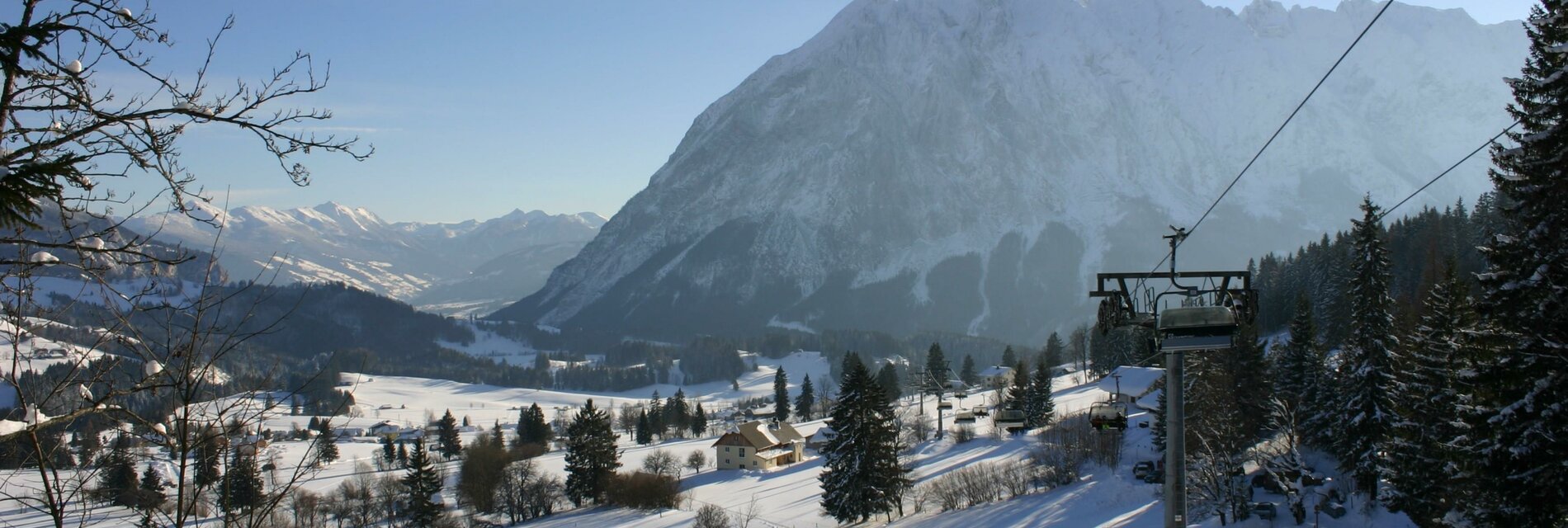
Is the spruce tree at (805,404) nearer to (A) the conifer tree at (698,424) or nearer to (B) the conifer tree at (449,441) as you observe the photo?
(A) the conifer tree at (698,424)

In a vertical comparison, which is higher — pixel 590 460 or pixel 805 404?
pixel 590 460

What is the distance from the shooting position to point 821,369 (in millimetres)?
170250

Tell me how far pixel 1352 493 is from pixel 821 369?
13658 centimetres

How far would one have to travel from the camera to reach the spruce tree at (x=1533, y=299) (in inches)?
519

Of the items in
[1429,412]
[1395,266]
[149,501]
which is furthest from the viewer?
[1395,266]

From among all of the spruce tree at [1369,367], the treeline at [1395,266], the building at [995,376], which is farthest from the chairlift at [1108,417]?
the building at [995,376]

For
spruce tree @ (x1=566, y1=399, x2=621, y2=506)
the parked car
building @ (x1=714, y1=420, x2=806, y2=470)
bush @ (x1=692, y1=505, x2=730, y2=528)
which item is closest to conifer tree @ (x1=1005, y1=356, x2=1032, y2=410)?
building @ (x1=714, y1=420, x2=806, y2=470)

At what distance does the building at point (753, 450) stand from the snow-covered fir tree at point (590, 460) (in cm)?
1132

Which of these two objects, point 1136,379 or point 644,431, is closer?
point 1136,379

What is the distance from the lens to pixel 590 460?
56.6 metres

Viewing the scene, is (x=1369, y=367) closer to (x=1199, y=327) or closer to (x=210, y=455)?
(x=1199, y=327)

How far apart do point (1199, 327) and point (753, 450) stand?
183 feet

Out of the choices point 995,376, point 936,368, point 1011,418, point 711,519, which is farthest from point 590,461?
point 995,376

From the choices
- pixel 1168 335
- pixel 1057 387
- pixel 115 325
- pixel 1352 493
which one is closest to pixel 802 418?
pixel 1057 387
